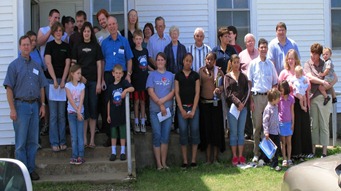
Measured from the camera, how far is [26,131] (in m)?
6.96

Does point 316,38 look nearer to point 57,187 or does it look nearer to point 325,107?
point 325,107

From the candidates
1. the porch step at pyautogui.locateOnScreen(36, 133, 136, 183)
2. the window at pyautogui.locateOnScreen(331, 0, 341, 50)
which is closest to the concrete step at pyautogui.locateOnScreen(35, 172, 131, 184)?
the porch step at pyautogui.locateOnScreen(36, 133, 136, 183)

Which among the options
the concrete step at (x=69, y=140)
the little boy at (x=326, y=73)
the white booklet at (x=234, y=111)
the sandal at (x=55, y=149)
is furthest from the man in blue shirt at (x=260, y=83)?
the sandal at (x=55, y=149)

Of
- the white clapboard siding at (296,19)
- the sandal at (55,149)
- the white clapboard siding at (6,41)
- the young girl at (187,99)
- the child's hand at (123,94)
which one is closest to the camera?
the child's hand at (123,94)

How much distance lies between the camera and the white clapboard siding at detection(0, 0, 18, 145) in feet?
27.5

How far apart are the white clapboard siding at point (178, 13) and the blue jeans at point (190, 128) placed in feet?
10.0

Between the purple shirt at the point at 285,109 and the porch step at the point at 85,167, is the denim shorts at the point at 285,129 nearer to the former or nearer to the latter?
the purple shirt at the point at 285,109

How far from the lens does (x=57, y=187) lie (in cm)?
692

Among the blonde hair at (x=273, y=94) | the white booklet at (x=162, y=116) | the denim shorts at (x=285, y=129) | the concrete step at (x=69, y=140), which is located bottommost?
the concrete step at (x=69, y=140)

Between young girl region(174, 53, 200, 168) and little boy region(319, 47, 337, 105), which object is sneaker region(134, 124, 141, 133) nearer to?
young girl region(174, 53, 200, 168)

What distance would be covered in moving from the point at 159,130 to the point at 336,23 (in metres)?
5.90

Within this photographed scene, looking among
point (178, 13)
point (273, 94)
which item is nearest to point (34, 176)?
point (273, 94)

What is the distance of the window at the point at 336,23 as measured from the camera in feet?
36.5

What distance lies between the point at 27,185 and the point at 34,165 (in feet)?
13.5
